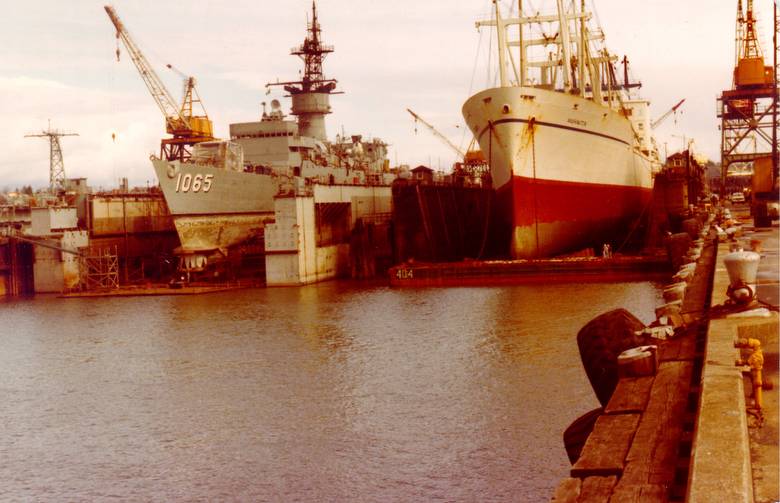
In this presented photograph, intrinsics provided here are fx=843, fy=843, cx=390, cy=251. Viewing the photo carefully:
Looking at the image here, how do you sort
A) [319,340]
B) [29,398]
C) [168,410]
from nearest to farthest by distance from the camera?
[168,410] < [29,398] < [319,340]

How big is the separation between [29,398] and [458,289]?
60.0ft

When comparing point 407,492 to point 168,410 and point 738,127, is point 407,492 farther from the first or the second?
point 738,127

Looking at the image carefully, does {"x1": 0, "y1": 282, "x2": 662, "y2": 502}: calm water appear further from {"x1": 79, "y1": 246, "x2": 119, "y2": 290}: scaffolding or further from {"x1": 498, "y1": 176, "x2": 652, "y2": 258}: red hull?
{"x1": 79, "y1": 246, "x2": 119, "y2": 290}: scaffolding

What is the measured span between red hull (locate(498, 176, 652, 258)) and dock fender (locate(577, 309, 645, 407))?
25.0 meters

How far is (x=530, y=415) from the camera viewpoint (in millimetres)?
14062

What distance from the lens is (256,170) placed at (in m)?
45.7

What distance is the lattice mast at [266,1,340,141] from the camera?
5794 cm

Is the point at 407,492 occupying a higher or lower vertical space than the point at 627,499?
lower

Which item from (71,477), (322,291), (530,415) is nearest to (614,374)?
(530,415)

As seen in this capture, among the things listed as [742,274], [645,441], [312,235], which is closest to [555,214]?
[312,235]

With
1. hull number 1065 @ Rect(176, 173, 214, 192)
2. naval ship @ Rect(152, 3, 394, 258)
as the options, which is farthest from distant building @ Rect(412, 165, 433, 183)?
hull number 1065 @ Rect(176, 173, 214, 192)

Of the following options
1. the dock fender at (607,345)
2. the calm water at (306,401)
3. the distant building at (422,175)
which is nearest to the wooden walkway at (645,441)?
the dock fender at (607,345)

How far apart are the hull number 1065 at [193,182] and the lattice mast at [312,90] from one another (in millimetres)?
17405

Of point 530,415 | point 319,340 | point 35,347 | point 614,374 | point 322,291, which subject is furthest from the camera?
point 322,291
